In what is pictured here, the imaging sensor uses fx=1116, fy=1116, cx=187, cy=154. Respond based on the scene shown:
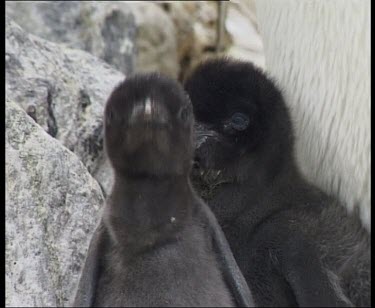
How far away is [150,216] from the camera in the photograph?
8.91 feet

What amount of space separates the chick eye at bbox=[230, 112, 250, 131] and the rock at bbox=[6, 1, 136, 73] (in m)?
2.27

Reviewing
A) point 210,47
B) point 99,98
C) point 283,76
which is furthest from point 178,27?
point 283,76

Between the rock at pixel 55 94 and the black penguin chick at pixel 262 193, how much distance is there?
28.3 inches

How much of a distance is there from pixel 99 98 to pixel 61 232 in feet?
3.33

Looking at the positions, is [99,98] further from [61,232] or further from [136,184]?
[136,184]

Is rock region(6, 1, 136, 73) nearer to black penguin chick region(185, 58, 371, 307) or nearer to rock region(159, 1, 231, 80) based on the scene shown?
rock region(159, 1, 231, 80)

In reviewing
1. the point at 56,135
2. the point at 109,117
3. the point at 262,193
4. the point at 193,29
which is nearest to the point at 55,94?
→ the point at 56,135

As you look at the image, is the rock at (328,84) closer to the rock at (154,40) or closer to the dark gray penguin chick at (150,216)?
the dark gray penguin chick at (150,216)

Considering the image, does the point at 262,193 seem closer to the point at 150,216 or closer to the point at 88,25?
the point at 150,216

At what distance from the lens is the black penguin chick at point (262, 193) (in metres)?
3.05

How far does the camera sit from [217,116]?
327 centimetres

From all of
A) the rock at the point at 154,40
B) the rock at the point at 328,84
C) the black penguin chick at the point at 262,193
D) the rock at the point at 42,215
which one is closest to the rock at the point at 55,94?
the rock at the point at 42,215

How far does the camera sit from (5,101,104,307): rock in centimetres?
304

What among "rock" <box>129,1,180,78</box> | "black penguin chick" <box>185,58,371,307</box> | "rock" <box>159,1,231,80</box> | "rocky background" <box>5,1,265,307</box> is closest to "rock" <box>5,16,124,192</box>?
"rocky background" <box>5,1,265,307</box>
